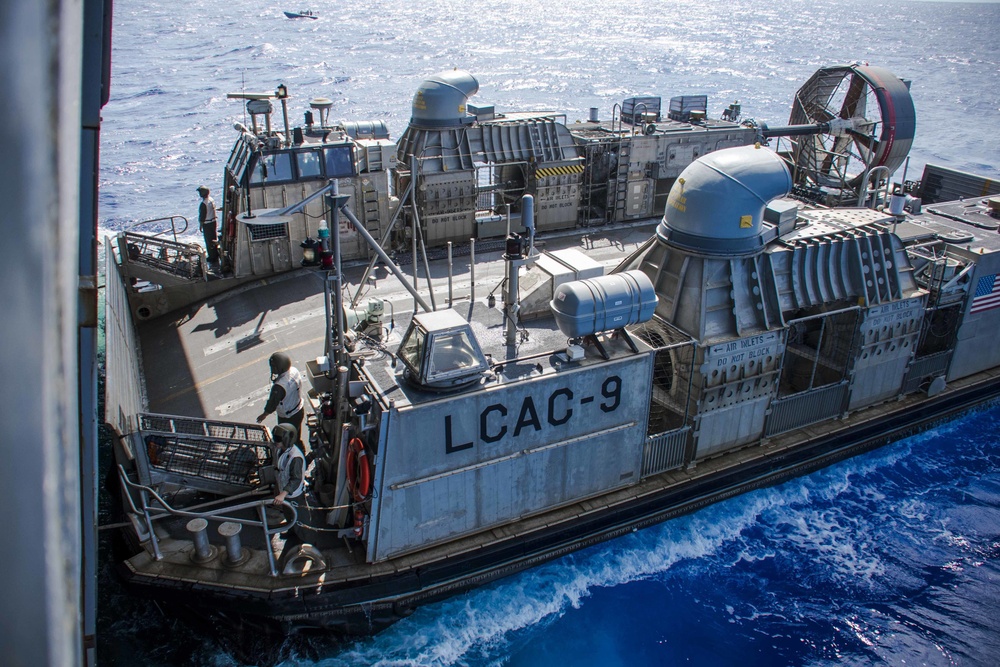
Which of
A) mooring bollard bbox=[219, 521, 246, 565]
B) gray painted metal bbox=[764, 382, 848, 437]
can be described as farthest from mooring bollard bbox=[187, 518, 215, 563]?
gray painted metal bbox=[764, 382, 848, 437]

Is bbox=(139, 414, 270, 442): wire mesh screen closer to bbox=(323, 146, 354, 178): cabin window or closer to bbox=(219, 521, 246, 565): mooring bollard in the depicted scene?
bbox=(219, 521, 246, 565): mooring bollard

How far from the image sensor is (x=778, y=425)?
49.3 ft

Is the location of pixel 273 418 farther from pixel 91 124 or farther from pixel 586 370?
pixel 91 124

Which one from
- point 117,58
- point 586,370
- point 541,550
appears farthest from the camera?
point 117,58

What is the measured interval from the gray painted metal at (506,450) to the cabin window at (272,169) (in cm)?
1186

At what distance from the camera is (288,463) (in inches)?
458

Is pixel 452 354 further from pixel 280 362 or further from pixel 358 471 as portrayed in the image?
pixel 280 362

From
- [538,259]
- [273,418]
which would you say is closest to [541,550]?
[538,259]

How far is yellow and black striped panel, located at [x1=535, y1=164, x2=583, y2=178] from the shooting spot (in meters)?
24.2

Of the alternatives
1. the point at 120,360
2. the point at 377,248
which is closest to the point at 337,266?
the point at 377,248

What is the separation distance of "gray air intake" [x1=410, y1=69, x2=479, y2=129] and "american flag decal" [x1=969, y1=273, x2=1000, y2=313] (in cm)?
1479

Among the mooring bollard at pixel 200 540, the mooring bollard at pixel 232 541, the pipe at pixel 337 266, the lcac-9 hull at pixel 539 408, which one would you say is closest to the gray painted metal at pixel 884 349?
the lcac-9 hull at pixel 539 408

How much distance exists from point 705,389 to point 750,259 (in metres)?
2.59

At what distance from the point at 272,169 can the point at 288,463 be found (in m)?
11.0
